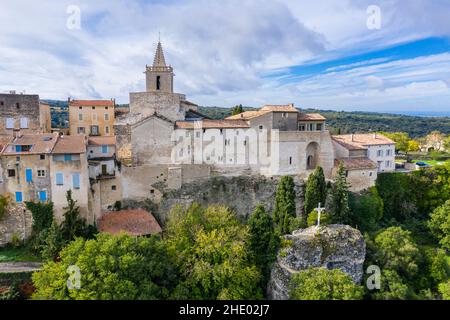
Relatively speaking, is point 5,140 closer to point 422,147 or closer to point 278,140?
point 278,140

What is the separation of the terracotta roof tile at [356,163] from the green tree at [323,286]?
18.6 meters

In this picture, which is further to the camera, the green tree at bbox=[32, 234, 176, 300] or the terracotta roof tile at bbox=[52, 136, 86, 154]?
the terracotta roof tile at bbox=[52, 136, 86, 154]

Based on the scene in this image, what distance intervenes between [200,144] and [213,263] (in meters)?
16.0

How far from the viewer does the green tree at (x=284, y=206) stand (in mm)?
35094

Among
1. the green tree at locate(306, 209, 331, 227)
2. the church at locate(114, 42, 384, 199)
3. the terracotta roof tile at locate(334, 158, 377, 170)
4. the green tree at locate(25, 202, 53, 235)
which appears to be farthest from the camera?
the terracotta roof tile at locate(334, 158, 377, 170)

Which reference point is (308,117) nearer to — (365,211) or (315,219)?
(365,211)

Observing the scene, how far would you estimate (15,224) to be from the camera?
101 feet

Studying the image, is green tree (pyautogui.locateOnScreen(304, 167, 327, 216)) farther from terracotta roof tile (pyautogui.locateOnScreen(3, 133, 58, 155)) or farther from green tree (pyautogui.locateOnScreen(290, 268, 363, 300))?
terracotta roof tile (pyautogui.locateOnScreen(3, 133, 58, 155))

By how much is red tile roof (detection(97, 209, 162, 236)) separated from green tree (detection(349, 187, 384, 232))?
22.5 meters

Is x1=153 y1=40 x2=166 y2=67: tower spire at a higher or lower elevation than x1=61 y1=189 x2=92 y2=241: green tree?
higher

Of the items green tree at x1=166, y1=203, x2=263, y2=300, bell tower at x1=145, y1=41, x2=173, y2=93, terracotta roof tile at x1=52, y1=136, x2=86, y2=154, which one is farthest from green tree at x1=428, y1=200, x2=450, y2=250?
terracotta roof tile at x1=52, y1=136, x2=86, y2=154

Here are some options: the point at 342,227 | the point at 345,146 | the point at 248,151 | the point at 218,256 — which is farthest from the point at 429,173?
the point at 218,256

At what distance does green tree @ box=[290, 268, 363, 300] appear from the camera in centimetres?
2345

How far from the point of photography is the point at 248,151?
40.5 metres
